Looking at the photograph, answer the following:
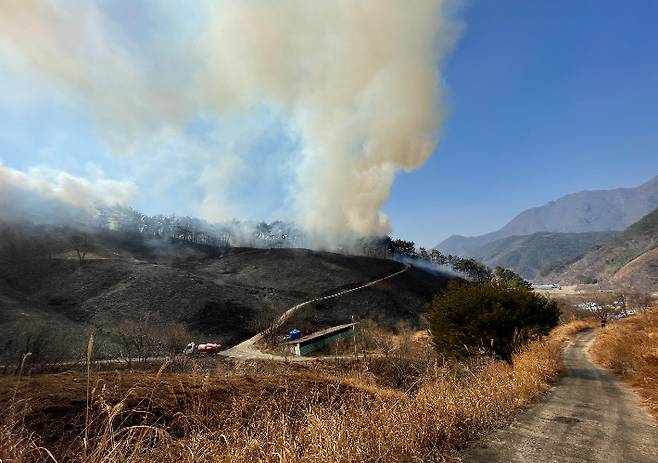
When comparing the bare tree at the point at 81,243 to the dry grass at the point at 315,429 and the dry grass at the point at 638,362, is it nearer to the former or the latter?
the dry grass at the point at 315,429

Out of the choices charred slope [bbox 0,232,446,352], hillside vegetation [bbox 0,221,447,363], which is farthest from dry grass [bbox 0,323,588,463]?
charred slope [bbox 0,232,446,352]

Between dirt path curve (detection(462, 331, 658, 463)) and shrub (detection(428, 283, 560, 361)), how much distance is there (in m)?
7.53

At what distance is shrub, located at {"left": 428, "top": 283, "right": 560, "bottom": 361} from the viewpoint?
20.4 metres

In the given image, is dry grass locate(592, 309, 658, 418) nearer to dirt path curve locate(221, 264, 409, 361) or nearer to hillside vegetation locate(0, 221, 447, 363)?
dirt path curve locate(221, 264, 409, 361)

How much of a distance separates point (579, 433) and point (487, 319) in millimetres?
12615

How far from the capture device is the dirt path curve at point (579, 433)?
686cm

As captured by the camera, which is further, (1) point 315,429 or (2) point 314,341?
(2) point 314,341

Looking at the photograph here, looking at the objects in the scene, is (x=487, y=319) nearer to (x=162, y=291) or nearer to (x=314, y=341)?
(x=314, y=341)

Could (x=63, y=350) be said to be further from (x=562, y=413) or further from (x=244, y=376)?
(x=562, y=413)

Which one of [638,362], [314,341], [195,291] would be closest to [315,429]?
[638,362]

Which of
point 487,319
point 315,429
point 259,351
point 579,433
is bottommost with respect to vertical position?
point 579,433

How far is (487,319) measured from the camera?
20438 millimetres

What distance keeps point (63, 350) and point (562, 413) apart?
247 ft

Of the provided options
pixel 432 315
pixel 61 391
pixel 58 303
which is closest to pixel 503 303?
pixel 432 315
